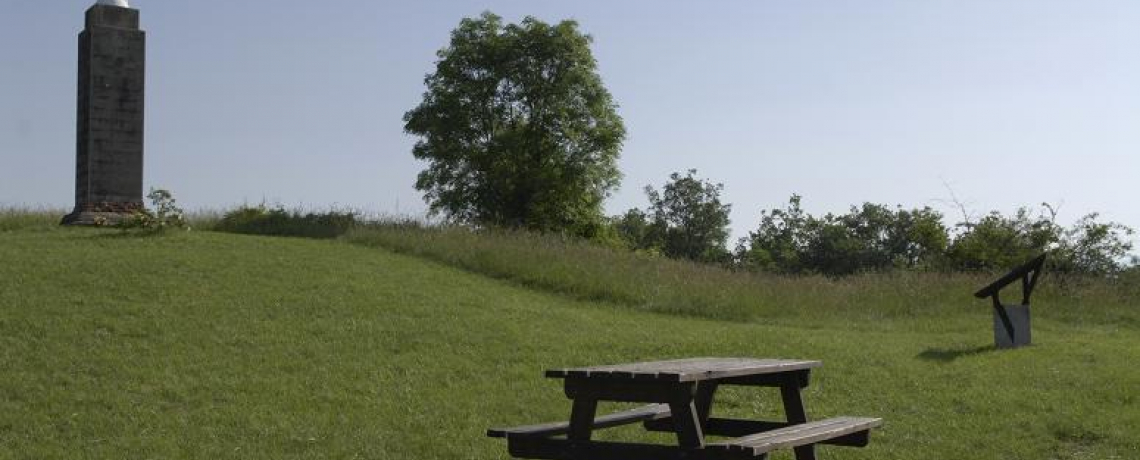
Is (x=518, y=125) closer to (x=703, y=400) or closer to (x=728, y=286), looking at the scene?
(x=728, y=286)

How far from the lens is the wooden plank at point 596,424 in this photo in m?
6.55

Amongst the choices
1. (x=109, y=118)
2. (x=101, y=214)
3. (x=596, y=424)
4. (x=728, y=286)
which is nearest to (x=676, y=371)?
(x=596, y=424)

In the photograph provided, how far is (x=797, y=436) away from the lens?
21.3 ft

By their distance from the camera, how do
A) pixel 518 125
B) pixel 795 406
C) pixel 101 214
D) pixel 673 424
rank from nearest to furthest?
pixel 673 424, pixel 795 406, pixel 101 214, pixel 518 125

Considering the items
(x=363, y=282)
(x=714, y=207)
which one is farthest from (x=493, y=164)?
(x=714, y=207)

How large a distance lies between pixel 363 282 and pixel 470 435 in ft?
26.1

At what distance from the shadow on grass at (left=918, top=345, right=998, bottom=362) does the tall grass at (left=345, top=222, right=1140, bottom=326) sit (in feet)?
13.0

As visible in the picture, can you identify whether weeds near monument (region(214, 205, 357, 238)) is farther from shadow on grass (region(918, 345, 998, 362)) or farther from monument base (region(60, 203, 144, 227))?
shadow on grass (region(918, 345, 998, 362))

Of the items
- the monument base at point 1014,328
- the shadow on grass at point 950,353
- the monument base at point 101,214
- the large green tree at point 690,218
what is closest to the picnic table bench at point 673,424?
the shadow on grass at point 950,353

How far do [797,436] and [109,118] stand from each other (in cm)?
1905

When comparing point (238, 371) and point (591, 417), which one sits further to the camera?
point (238, 371)

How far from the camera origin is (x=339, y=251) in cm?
2111

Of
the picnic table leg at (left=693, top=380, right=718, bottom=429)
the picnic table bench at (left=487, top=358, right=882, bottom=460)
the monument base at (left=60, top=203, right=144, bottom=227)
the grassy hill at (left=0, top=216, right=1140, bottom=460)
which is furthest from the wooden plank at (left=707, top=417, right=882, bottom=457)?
the monument base at (left=60, top=203, right=144, bottom=227)

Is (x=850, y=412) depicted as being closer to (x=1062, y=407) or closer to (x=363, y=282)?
(x=1062, y=407)
